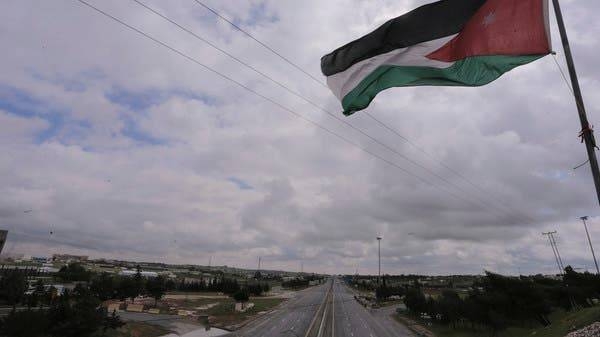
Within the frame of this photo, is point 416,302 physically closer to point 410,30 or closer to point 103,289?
point 103,289

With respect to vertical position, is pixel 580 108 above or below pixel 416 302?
above

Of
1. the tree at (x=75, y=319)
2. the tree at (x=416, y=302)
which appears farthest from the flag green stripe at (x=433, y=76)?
the tree at (x=416, y=302)

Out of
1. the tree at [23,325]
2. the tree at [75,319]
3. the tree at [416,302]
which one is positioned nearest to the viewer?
the tree at [23,325]

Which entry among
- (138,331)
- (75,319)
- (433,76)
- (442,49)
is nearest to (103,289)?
(138,331)

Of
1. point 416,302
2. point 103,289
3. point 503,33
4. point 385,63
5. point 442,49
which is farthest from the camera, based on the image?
point 103,289

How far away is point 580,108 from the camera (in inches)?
390

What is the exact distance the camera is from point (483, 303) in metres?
56.7

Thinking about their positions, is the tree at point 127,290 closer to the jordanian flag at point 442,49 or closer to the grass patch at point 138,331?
the grass patch at point 138,331

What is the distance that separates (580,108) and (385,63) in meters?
6.00

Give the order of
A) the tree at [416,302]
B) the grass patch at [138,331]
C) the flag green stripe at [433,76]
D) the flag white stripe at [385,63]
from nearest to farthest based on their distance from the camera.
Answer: the flag green stripe at [433,76], the flag white stripe at [385,63], the grass patch at [138,331], the tree at [416,302]

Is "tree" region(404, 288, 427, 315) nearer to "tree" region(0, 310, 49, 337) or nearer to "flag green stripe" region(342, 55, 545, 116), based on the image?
"tree" region(0, 310, 49, 337)

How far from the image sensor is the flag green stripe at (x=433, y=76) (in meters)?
11.3

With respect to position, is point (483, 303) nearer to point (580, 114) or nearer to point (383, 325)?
point (383, 325)

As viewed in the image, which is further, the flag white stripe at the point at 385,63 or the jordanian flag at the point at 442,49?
the flag white stripe at the point at 385,63
